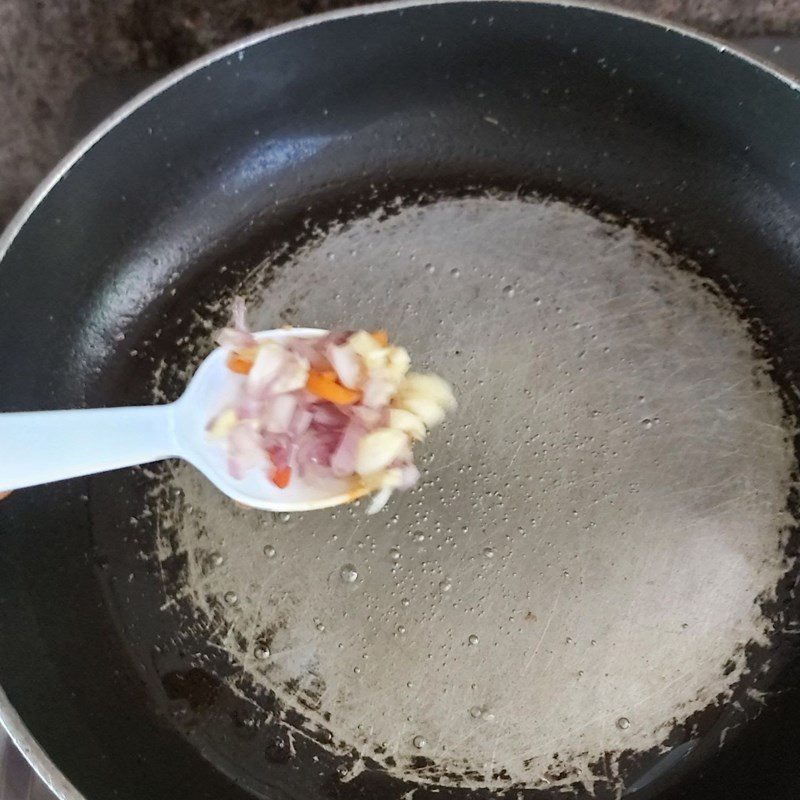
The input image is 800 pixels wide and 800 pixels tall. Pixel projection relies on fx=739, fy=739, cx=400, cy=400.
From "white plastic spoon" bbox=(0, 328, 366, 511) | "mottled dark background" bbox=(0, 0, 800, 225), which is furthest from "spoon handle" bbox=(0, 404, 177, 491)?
"mottled dark background" bbox=(0, 0, 800, 225)

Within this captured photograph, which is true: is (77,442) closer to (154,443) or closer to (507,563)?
(154,443)

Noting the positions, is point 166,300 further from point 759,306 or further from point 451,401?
point 759,306

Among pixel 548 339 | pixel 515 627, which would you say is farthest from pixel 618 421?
pixel 515 627

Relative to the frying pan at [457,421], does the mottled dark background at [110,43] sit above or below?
above

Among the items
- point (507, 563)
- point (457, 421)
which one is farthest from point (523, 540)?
point (457, 421)

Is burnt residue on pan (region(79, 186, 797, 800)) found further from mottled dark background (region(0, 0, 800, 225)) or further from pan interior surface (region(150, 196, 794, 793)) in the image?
mottled dark background (region(0, 0, 800, 225))

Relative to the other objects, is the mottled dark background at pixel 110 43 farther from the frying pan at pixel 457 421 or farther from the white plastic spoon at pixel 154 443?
the white plastic spoon at pixel 154 443

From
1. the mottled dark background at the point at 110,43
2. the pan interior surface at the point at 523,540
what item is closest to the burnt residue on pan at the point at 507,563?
the pan interior surface at the point at 523,540
